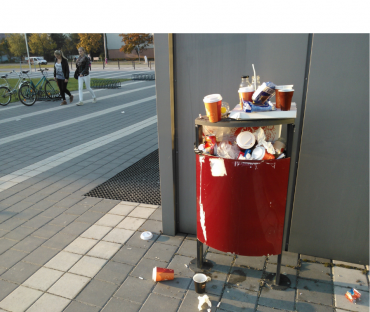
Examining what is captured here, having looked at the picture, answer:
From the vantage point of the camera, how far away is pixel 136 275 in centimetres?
289

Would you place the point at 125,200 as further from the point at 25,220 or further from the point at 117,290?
the point at 117,290

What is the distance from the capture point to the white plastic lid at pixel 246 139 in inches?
93.7

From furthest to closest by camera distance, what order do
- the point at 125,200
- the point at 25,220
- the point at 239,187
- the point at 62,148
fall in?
the point at 62,148 < the point at 125,200 < the point at 25,220 < the point at 239,187

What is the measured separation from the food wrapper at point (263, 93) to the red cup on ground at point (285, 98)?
0.09m

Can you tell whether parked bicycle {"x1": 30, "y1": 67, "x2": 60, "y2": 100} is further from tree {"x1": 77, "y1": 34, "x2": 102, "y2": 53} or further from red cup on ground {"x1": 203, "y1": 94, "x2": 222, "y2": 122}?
tree {"x1": 77, "y1": 34, "x2": 102, "y2": 53}

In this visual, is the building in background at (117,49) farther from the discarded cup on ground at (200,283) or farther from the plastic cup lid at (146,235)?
the discarded cup on ground at (200,283)

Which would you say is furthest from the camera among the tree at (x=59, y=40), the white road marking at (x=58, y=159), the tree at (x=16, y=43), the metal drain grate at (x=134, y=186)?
the tree at (x=59, y=40)

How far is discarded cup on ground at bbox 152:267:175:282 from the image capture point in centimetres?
277

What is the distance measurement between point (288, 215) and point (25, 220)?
10.3 ft

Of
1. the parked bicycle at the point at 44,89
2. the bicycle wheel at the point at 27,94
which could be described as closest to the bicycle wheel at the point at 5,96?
the bicycle wheel at the point at 27,94

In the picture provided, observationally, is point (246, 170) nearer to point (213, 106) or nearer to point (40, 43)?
point (213, 106)

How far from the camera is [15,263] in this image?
10.2ft

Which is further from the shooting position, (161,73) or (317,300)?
(161,73)
